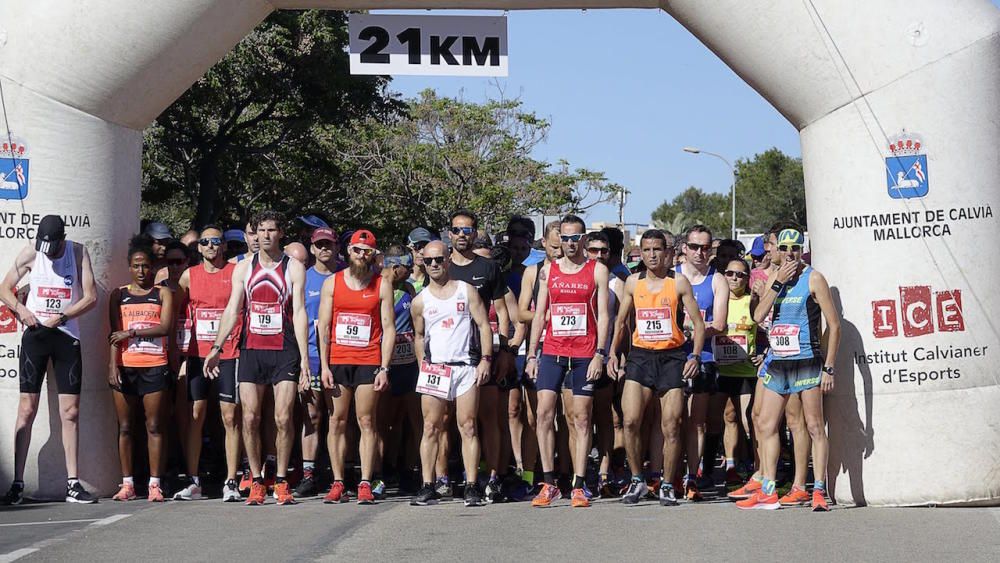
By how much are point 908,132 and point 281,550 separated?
534 centimetres

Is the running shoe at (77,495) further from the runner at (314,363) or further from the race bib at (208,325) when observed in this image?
the runner at (314,363)

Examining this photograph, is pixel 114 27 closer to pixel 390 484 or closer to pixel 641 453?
pixel 390 484

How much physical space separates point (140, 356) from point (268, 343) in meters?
1.06

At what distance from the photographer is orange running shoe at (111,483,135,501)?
10.3 metres

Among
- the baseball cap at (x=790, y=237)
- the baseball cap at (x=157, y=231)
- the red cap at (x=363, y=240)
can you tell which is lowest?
the baseball cap at (x=790, y=237)

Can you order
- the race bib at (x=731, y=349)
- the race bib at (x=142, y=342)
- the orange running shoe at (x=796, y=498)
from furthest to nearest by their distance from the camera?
the race bib at (x=731, y=349) < the race bib at (x=142, y=342) < the orange running shoe at (x=796, y=498)

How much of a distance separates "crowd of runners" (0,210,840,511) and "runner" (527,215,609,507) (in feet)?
0.05

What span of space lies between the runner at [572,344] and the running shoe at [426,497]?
78 centimetres

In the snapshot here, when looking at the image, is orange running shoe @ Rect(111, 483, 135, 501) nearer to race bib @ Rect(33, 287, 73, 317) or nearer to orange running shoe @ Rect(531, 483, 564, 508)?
race bib @ Rect(33, 287, 73, 317)

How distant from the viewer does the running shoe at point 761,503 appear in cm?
983

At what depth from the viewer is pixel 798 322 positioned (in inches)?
386

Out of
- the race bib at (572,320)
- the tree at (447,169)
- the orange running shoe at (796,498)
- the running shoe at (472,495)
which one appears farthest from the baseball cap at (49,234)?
the tree at (447,169)

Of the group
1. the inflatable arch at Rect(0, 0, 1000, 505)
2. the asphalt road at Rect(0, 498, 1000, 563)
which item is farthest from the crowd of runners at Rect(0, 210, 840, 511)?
the asphalt road at Rect(0, 498, 1000, 563)

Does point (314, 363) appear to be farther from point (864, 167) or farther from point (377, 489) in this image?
point (864, 167)
